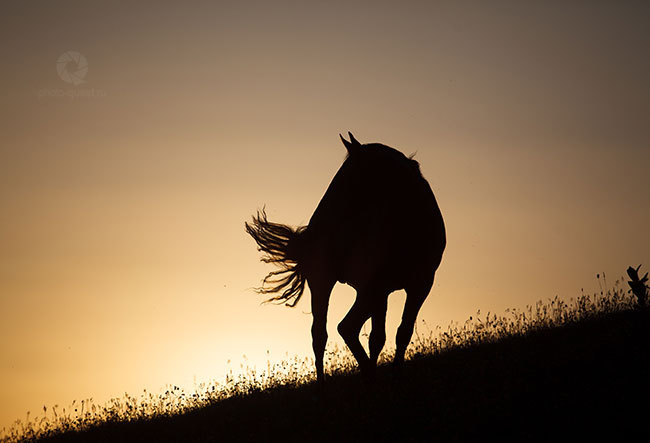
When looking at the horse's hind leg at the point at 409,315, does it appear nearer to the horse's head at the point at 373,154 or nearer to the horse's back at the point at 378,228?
the horse's back at the point at 378,228

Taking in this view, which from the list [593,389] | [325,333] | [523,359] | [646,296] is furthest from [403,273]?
[646,296]

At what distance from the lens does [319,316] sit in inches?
392

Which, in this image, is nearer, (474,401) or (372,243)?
(474,401)

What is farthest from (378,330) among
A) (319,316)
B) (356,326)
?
(319,316)

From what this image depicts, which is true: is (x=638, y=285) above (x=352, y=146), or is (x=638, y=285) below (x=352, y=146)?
below

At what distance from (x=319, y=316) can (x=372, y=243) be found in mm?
1343

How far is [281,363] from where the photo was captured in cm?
1198

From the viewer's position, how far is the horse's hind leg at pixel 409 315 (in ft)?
32.6

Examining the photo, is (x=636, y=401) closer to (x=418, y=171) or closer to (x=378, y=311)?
(x=378, y=311)

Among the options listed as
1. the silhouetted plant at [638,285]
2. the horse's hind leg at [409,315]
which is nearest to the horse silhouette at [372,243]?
the horse's hind leg at [409,315]

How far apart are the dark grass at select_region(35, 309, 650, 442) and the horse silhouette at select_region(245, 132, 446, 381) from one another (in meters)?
0.79

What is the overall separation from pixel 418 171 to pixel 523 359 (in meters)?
2.97

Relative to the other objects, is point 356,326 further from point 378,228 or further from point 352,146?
point 352,146

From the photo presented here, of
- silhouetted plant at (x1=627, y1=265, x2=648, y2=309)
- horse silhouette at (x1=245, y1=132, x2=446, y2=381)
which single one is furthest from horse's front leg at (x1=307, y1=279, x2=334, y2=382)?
silhouetted plant at (x1=627, y1=265, x2=648, y2=309)
